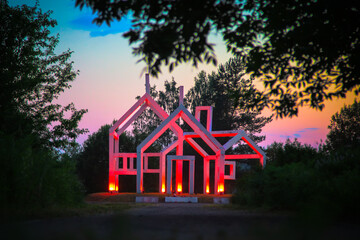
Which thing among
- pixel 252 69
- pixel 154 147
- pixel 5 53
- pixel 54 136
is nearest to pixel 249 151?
pixel 154 147

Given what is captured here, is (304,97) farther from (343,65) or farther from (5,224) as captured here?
(5,224)

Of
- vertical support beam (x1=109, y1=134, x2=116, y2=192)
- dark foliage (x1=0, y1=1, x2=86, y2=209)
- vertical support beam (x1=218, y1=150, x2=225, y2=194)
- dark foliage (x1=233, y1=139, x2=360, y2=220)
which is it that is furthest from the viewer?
vertical support beam (x1=109, y1=134, x2=116, y2=192)

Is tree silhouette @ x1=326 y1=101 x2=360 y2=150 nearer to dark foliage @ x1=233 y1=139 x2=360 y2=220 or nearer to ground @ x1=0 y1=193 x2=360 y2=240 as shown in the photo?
dark foliage @ x1=233 y1=139 x2=360 y2=220

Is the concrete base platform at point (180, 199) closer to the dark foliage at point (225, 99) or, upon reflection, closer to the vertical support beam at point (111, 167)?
the vertical support beam at point (111, 167)

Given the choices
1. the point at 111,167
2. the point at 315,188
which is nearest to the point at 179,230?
the point at 315,188

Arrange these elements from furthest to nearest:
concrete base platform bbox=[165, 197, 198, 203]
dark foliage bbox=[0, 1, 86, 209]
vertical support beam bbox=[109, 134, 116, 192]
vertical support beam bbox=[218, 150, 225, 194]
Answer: vertical support beam bbox=[109, 134, 116, 192] < vertical support beam bbox=[218, 150, 225, 194] < concrete base platform bbox=[165, 197, 198, 203] < dark foliage bbox=[0, 1, 86, 209]

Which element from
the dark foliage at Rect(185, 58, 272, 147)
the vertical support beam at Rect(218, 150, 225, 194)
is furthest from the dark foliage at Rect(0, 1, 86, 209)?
the dark foliage at Rect(185, 58, 272, 147)

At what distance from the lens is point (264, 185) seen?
435 inches

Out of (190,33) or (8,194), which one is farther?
(8,194)

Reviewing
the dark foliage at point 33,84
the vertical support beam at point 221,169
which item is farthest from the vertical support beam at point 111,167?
the vertical support beam at point 221,169

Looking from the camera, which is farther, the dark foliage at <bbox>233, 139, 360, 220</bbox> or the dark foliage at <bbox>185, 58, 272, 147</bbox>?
the dark foliage at <bbox>185, 58, 272, 147</bbox>

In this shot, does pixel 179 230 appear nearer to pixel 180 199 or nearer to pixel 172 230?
pixel 172 230

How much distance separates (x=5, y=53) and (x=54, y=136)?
15.7 ft

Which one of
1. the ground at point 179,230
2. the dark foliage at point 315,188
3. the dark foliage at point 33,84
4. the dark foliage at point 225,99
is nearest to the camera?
the ground at point 179,230
